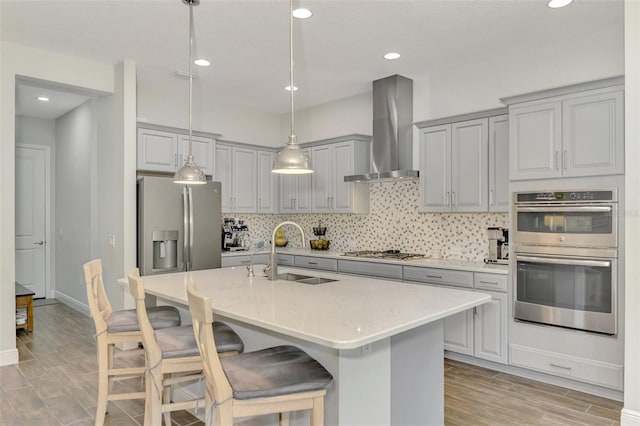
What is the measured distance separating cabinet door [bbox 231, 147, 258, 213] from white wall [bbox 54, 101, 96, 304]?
6.05 ft

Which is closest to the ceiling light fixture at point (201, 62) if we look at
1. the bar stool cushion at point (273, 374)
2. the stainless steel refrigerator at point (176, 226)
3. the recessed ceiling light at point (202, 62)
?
the recessed ceiling light at point (202, 62)

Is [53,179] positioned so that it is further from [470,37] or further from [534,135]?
[534,135]

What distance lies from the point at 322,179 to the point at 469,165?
2.03m

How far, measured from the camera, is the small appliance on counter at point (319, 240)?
19.1 ft

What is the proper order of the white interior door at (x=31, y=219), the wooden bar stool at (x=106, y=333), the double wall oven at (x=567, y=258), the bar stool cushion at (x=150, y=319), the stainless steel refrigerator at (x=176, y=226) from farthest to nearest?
the white interior door at (x=31, y=219) → the stainless steel refrigerator at (x=176, y=226) → the double wall oven at (x=567, y=258) → the bar stool cushion at (x=150, y=319) → the wooden bar stool at (x=106, y=333)

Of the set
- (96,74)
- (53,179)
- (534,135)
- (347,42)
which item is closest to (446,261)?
(534,135)

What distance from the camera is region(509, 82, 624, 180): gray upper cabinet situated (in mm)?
3156

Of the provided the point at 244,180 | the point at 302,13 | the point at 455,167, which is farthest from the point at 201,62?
the point at 455,167

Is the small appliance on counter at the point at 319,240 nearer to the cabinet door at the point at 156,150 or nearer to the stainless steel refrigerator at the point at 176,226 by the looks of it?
the stainless steel refrigerator at the point at 176,226

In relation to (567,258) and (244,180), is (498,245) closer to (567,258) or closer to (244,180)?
(567,258)

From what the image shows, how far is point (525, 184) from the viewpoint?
141 inches

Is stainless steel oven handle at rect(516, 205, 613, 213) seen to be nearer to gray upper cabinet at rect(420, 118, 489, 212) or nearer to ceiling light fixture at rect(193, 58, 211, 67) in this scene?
gray upper cabinet at rect(420, 118, 489, 212)

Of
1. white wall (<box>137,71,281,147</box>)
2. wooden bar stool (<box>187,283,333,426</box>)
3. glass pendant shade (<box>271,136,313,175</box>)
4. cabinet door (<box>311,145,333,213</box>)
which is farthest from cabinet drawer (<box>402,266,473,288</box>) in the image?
white wall (<box>137,71,281,147</box>)

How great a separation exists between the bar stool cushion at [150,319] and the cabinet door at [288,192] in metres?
3.14
